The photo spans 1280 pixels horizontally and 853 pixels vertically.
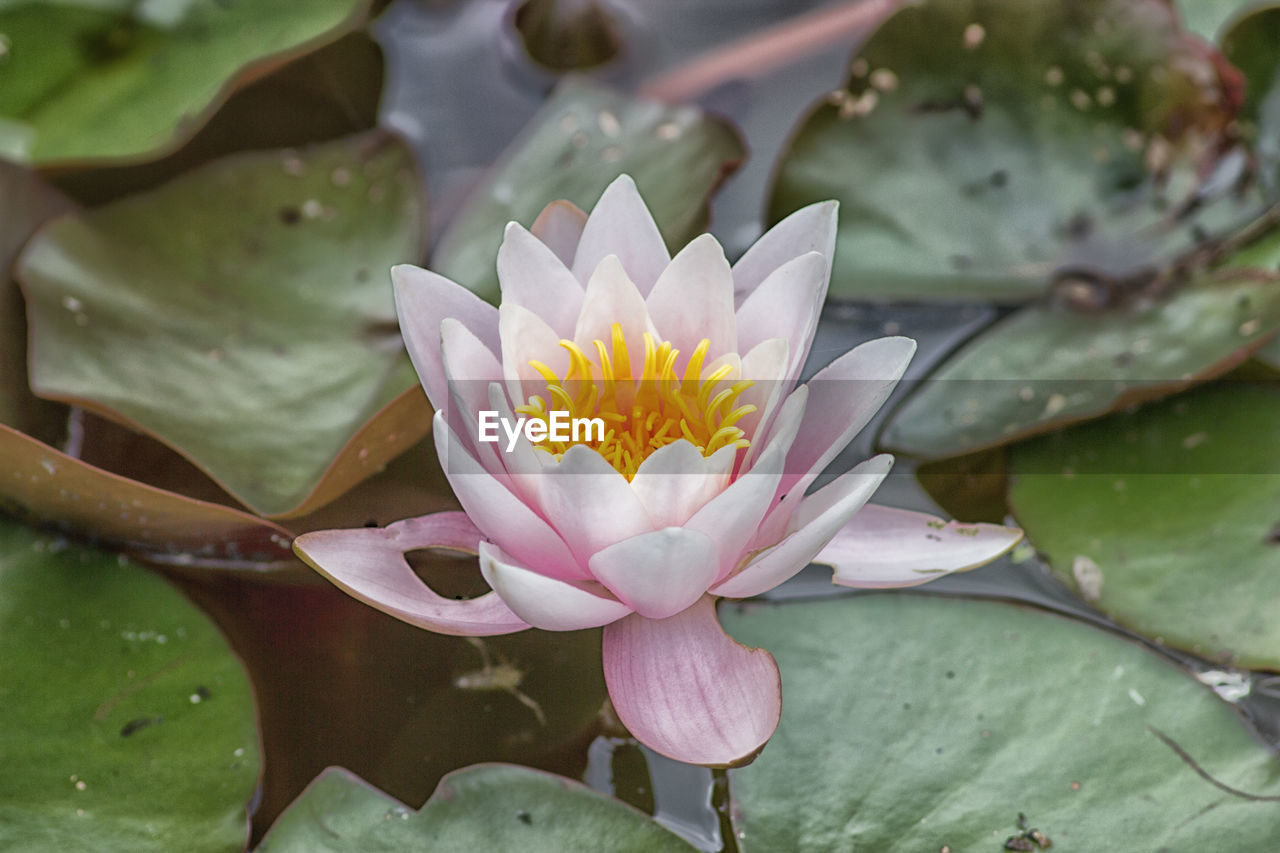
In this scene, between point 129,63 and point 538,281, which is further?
point 129,63

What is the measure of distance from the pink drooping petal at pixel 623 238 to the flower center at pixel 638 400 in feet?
0.49

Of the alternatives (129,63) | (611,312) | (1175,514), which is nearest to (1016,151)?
(1175,514)

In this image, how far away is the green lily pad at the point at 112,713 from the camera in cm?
145

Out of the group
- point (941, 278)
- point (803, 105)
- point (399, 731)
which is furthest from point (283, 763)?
point (803, 105)

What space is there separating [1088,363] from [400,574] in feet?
4.57

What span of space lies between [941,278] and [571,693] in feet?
3.92

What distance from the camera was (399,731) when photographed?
5.42ft

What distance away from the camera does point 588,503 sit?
124cm

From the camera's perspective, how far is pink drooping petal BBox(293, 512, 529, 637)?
133 centimetres

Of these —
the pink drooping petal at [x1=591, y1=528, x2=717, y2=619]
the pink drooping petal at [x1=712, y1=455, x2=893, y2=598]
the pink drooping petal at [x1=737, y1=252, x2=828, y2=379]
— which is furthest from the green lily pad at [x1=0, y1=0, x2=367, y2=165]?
the pink drooping petal at [x1=712, y1=455, x2=893, y2=598]

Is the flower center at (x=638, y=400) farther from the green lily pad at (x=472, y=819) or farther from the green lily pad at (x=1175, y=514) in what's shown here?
the green lily pad at (x=1175, y=514)

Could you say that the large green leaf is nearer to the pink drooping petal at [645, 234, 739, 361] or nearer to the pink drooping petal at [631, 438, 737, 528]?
the pink drooping petal at [645, 234, 739, 361]

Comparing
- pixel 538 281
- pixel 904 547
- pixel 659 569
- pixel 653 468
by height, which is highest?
pixel 538 281

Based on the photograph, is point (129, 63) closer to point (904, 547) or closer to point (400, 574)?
point (400, 574)
